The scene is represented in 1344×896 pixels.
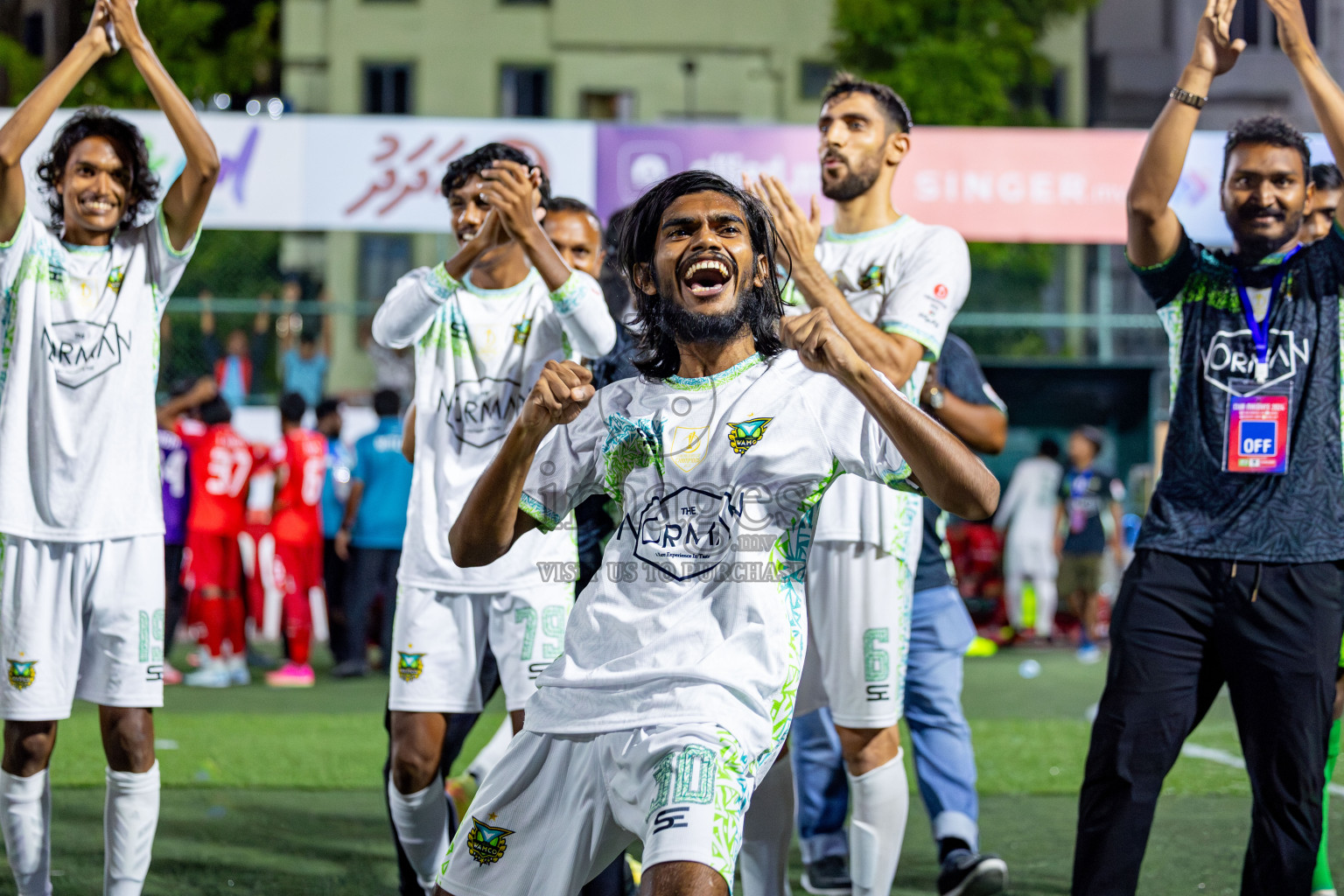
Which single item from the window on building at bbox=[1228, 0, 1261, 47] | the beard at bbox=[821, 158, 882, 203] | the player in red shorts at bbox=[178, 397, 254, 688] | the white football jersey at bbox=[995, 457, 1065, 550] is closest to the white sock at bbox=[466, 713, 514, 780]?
the beard at bbox=[821, 158, 882, 203]

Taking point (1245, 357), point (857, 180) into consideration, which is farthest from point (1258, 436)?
point (857, 180)

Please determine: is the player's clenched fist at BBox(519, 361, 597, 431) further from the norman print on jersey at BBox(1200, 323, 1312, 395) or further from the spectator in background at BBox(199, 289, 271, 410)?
the spectator in background at BBox(199, 289, 271, 410)

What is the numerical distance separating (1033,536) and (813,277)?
9.91 metres

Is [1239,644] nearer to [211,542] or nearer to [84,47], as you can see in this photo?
[84,47]

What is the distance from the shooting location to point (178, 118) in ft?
13.6

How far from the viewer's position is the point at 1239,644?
3.79 metres

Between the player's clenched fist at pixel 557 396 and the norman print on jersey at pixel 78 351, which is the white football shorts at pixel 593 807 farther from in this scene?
the norman print on jersey at pixel 78 351

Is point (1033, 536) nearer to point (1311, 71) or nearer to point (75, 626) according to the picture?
point (1311, 71)

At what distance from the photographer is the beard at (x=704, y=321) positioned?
311cm

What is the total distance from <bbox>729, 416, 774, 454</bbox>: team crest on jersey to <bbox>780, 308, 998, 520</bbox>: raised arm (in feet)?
0.83

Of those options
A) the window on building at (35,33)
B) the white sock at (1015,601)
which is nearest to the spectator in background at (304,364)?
the window on building at (35,33)

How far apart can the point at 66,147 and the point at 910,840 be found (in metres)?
3.98

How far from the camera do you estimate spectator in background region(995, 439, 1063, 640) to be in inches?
526

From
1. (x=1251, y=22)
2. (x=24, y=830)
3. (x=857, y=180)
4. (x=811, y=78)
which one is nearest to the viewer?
(x=24, y=830)
